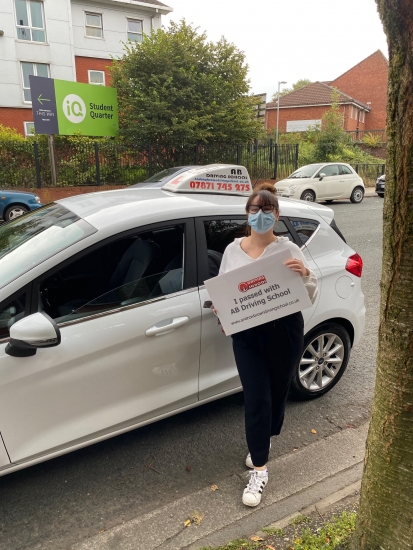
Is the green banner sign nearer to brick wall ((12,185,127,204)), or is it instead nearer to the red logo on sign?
brick wall ((12,185,127,204))

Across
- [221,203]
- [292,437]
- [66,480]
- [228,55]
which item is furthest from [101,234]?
[228,55]

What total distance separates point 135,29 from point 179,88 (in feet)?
34.4

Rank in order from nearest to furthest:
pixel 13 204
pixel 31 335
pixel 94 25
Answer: pixel 31 335 < pixel 13 204 < pixel 94 25

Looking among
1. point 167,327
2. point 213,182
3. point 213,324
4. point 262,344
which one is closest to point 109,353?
point 167,327

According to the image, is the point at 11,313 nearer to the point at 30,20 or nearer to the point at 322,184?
the point at 322,184

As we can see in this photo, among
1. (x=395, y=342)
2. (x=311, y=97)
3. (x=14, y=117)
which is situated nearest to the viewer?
(x=395, y=342)

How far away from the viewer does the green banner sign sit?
15.6 m

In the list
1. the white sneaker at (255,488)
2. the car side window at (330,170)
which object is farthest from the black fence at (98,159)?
the white sneaker at (255,488)

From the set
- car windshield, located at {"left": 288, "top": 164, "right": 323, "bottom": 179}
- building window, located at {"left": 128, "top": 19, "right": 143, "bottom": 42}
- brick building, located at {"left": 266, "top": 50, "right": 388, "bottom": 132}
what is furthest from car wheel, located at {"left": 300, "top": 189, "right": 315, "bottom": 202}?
brick building, located at {"left": 266, "top": 50, "right": 388, "bottom": 132}

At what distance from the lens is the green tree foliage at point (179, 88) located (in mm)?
16562

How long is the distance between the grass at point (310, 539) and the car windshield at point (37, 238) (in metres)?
1.70

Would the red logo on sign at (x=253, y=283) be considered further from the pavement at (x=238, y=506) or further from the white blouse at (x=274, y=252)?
the pavement at (x=238, y=506)

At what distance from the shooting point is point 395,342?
1555 mm

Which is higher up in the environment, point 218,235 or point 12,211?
point 218,235
